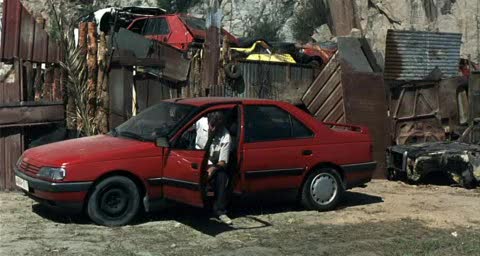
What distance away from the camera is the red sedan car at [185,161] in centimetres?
681

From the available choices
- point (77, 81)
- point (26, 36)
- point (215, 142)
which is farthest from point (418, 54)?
point (26, 36)

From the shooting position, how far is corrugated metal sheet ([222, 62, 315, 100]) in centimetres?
1230

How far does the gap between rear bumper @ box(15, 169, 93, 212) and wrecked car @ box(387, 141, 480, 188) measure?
5.98m

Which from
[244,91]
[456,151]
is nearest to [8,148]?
[244,91]

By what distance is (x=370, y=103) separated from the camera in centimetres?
1173

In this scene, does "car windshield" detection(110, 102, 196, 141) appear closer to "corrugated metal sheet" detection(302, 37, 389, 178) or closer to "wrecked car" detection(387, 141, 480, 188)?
"corrugated metal sheet" detection(302, 37, 389, 178)

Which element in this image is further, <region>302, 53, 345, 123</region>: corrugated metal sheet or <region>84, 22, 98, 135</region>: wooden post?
<region>302, 53, 345, 123</region>: corrugated metal sheet

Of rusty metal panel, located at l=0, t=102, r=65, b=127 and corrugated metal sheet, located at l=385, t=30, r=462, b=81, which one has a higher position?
corrugated metal sheet, located at l=385, t=30, r=462, b=81

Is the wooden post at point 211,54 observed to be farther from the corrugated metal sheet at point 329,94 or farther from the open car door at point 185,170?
the open car door at point 185,170

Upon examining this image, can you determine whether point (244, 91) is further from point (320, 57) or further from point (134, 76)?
point (320, 57)

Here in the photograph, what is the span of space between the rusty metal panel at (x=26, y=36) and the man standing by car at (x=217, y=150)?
11.6 feet

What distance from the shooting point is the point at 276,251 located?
6344 millimetres

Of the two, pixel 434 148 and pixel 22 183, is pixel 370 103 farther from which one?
pixel 22 183

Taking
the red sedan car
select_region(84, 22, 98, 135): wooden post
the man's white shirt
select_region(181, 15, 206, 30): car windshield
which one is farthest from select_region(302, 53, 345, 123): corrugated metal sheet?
select_region(181, 15, 206, 30): car windshield
